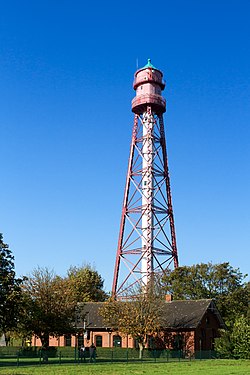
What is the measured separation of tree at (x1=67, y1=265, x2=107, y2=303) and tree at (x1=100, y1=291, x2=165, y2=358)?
898 inches

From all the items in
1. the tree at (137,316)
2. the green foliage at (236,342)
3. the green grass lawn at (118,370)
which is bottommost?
the green grass lawn at (118,370)

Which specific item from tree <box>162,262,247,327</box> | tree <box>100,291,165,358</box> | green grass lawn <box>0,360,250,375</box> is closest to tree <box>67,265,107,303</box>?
tree <box>162,262,247,327</box>

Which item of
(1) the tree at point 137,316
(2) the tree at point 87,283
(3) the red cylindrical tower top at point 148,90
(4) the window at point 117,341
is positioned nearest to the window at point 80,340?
(4) the window at point 117,341

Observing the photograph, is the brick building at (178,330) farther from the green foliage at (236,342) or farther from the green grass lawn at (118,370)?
the green grass lawn at (118,370)

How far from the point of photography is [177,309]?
59719mm

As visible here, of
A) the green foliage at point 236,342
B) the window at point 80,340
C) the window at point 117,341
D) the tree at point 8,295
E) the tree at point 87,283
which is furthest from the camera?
the tree at point 87,283

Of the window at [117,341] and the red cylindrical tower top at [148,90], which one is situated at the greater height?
the red cylindrical tower top at [148,90]

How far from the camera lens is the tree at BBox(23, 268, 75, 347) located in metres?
47.5

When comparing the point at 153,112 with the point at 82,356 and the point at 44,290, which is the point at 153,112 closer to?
the point at 44,290

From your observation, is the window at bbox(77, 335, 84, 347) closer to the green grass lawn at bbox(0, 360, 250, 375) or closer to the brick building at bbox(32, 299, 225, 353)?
the brick building at bbox(32, 299, 225, 353)

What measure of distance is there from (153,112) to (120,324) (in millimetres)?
27185

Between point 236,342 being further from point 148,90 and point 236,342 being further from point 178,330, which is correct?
point 148,90

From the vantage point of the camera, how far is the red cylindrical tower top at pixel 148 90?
2635 inches

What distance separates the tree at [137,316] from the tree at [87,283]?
22806mm
